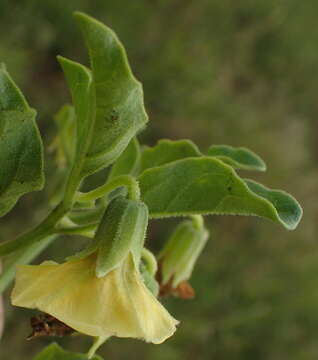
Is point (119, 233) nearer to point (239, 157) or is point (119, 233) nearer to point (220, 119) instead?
point (239, 157)

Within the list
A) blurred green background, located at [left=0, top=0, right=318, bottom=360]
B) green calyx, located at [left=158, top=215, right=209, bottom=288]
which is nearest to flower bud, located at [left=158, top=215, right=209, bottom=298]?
green calyx, located at [left=158, top=215, right=209, bottom=288]

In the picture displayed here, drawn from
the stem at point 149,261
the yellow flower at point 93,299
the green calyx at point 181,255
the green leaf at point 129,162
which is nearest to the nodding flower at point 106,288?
the yellow flower at point 93,299

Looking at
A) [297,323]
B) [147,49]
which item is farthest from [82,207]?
[297,323]

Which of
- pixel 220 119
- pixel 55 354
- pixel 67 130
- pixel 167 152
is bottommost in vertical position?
pixel 220 119

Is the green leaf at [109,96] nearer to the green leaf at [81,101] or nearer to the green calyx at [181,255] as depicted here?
the green leaf at [81,101]

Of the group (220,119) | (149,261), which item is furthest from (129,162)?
(220,119)

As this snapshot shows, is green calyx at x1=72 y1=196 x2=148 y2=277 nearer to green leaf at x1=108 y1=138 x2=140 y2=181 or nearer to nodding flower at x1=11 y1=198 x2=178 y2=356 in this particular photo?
nodding flower at x1=11 y1=198 x2=178 y2=356

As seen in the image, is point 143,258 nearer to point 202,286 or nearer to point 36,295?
point 36,295
